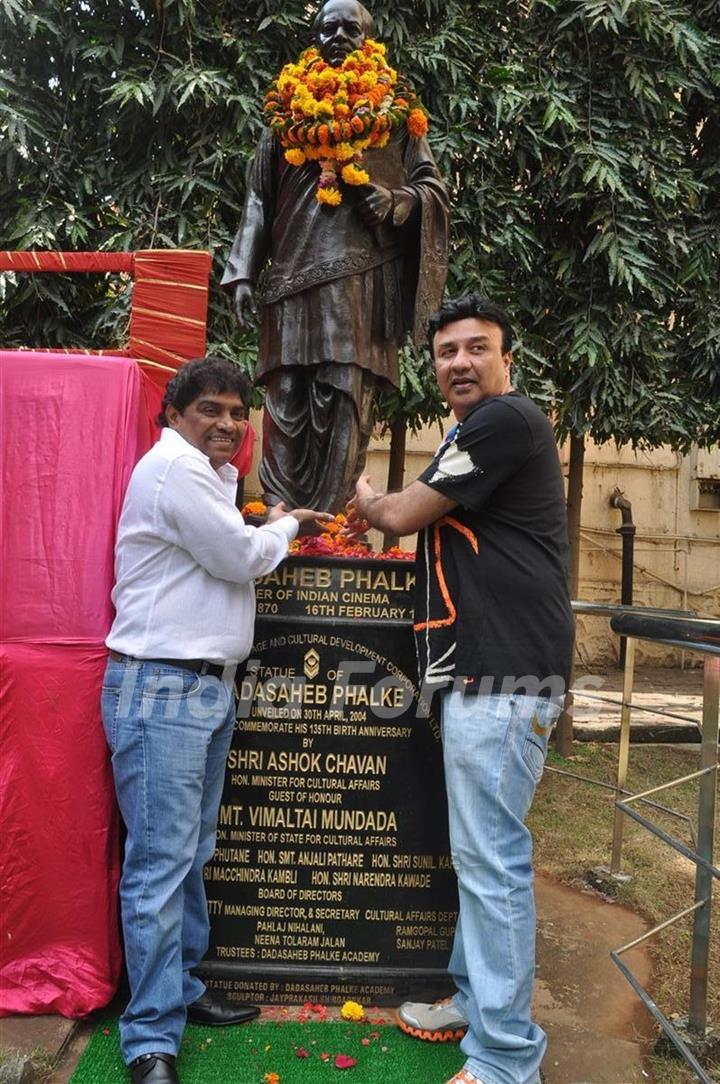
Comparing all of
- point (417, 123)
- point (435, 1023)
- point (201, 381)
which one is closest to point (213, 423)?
point (201, 381)

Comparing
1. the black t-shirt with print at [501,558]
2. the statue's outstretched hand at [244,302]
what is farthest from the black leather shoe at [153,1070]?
the statue's outstretched hand at [244,302]

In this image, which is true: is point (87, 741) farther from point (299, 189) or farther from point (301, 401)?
point (299, 189)

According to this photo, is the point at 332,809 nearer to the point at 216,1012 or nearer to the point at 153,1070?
the point at 216,1012

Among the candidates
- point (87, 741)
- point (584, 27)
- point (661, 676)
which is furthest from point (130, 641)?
point (661, 676)

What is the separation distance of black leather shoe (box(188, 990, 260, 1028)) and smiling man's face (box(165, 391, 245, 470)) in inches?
65.0

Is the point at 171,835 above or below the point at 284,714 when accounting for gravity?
below

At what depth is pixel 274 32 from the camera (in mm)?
5680

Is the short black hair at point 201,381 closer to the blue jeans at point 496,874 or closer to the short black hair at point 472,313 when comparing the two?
the short black hair at point 472,313

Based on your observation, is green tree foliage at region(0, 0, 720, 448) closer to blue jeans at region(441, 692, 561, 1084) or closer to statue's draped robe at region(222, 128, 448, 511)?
statue's draped robe at region(222, 128, 448, 511)

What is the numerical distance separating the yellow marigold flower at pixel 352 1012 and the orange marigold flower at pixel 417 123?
308 centimetres

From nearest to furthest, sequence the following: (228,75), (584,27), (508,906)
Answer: (508,906), (228,75), (584,27)

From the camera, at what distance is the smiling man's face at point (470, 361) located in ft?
7.39

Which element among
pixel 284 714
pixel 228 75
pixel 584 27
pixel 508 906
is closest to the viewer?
pixel 508 906

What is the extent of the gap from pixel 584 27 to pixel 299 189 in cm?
402
